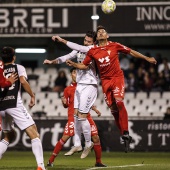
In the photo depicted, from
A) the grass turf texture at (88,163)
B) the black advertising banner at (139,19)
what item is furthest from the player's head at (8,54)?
the black advertising banner at (139,19)

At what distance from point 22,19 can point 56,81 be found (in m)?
2.51

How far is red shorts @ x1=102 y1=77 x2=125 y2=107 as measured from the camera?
40.3ft

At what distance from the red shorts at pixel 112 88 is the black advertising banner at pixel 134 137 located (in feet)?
23.4

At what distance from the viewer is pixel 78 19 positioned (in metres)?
23.1

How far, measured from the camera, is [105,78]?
492 inches

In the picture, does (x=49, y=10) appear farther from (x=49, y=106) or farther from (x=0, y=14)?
(x=49, y=106)

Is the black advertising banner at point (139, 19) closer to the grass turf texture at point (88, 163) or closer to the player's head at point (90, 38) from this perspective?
the grass turf texture at point (88, 163)

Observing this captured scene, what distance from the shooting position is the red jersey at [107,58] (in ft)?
40.9

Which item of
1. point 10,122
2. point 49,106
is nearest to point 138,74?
point 49,106

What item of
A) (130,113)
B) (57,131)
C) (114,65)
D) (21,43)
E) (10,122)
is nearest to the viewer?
(10,122)

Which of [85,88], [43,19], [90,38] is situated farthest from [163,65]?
[85,88]

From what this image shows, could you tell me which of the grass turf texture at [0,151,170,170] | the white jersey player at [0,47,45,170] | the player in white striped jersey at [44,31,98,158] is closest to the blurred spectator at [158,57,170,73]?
the grass turf texture at [0,151,170,170]

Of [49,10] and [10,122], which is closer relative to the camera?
[10,122]

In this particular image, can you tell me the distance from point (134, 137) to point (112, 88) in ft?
24.2
